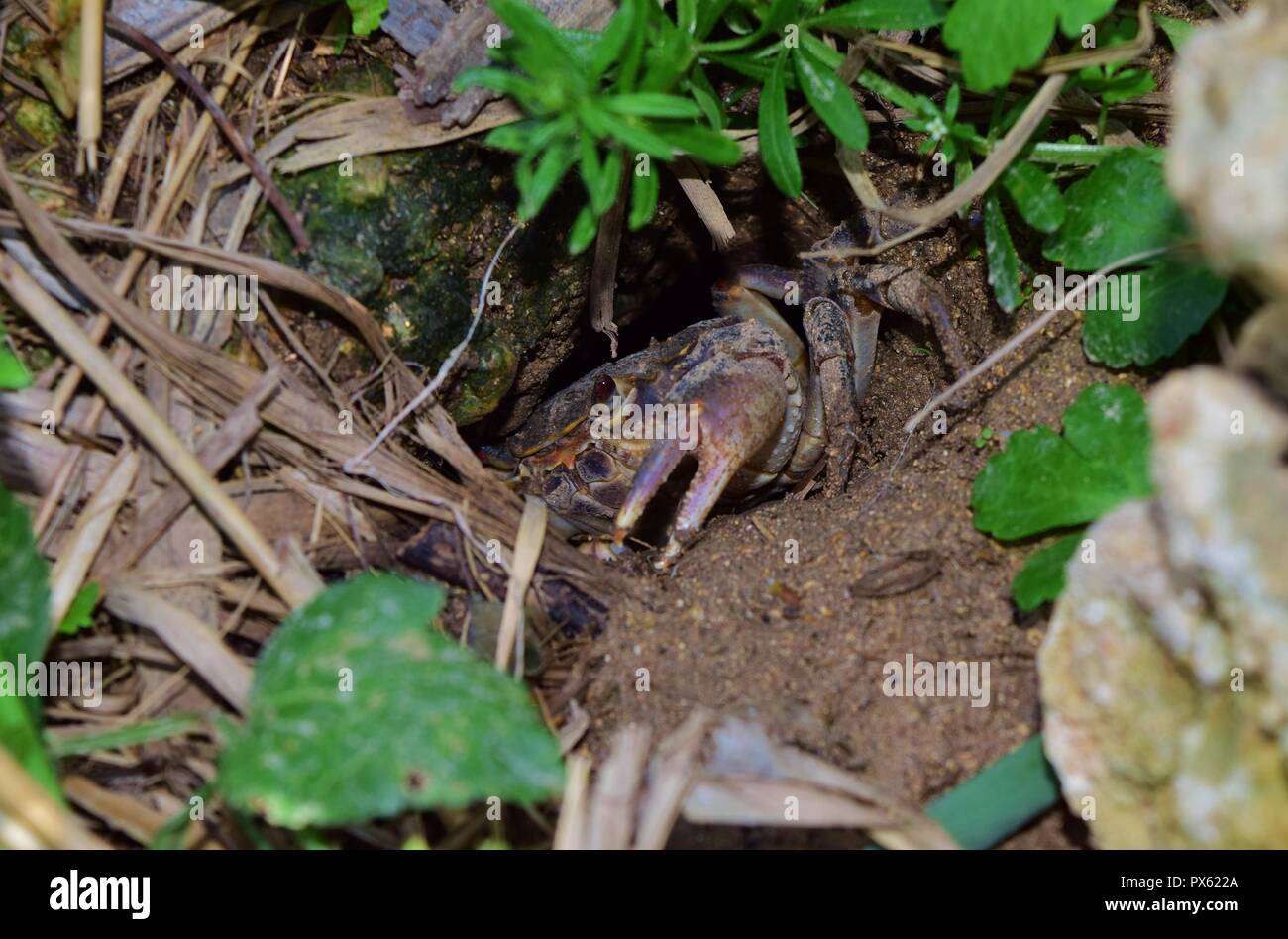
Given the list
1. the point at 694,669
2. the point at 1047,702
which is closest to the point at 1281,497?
the point at 1047,702

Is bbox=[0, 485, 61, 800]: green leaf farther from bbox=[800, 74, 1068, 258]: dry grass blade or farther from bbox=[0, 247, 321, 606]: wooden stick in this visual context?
bbox=[800, 74, 1068, 258]: dry grass blade

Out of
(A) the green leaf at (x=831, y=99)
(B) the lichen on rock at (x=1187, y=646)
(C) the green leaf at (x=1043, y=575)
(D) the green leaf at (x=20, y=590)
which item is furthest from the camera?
(A) the green leaf at (x=831, y=99)

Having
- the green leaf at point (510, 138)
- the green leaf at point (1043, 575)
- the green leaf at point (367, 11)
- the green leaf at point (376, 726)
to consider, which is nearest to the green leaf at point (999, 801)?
the green leaf at point (1043, 575)

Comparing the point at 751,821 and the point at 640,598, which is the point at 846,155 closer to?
the point at 640,598

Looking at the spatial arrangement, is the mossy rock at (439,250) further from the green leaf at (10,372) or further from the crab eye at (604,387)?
the green leaf at (10,372)

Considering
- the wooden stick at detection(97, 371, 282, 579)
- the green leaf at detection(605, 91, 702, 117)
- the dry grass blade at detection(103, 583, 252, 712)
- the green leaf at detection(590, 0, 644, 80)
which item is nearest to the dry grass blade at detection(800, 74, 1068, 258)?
the green leaf at detection(605, 91, 702, 117)

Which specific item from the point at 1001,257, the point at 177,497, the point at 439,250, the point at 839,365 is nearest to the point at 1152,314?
the point at 1001,257

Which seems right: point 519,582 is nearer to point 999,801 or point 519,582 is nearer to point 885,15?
point 999,801
